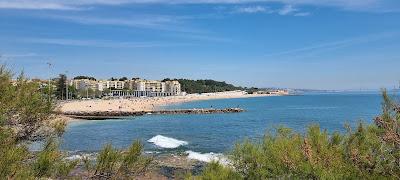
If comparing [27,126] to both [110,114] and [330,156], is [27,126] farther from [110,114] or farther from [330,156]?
[110,114]

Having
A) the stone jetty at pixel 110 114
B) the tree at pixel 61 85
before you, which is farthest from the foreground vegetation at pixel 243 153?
the tree at pixel 61 85

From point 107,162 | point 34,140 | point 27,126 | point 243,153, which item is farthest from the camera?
point 243,153

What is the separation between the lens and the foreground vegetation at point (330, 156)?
9.55 m

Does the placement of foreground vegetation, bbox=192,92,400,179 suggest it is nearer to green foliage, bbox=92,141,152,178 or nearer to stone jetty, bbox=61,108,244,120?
green foliage, bbox=92,141,152,178

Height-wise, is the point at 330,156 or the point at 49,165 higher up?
the point at 330,156

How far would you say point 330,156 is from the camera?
11008mm

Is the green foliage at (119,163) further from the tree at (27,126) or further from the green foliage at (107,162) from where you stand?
the tree at (27,126)

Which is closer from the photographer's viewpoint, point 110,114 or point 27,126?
point 27,126

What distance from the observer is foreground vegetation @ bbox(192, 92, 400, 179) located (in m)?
9.55

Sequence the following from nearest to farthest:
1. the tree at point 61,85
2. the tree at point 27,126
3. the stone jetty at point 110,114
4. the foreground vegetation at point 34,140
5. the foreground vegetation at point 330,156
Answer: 1. the foreground vegetation at point 330,156
2. the foreground vegetation at point 34,140
3. the tree at point 27,126
4. the stone jetty at point 110,114
5. the tree at point 61,85

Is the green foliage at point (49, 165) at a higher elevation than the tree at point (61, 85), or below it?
below

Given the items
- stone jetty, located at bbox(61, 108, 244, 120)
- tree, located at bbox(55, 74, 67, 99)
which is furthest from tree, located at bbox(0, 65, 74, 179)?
tree, located at bbox(55, 74, 67, 99)

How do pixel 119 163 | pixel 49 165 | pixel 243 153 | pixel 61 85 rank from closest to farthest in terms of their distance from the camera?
pixel 49 165
pixel 119 163
pixel 243 153
pixel 61 85

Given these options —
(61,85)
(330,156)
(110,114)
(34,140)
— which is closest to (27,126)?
(34,140)
